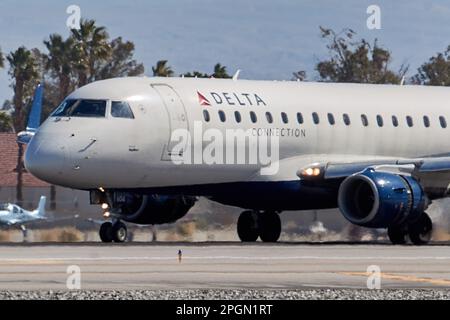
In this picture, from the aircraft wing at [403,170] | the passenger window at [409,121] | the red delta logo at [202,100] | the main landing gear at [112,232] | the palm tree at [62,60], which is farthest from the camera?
the palm tree at [62,60]

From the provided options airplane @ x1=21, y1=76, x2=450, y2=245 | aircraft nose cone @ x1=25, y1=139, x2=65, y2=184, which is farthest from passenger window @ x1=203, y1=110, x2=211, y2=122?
aircraft nose cone @ x1=25, y1=139, x2=65, y2=184

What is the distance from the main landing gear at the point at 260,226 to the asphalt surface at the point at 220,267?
17.8 feet

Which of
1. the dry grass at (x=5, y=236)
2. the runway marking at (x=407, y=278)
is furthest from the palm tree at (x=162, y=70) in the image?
the runway marking at (x=407, y=278)

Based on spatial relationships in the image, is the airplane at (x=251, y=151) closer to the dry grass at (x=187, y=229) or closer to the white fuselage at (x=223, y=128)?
the white fuselage at (x=223, y=128)

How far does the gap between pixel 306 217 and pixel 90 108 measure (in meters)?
12.9

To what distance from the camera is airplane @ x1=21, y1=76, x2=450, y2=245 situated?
34.7 m

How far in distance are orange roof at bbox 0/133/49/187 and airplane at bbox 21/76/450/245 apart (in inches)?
1615

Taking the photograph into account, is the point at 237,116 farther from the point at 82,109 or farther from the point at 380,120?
the point at 380,120

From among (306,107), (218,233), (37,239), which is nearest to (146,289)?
(306,107)

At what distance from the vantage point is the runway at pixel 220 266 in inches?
901

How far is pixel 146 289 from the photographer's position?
21.7 m

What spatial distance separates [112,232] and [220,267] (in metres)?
10.0
